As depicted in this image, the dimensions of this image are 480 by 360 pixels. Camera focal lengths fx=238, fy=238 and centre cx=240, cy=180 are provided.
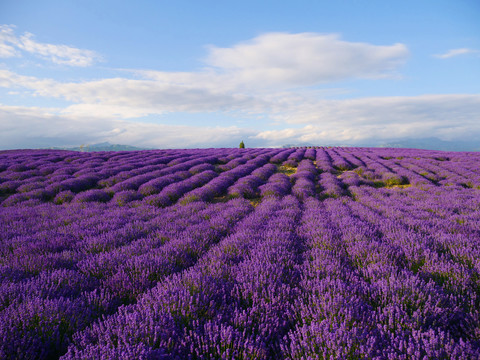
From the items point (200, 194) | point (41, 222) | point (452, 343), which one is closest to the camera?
point (452, 343)

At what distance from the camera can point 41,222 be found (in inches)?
193

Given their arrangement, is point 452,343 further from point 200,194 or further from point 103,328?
point 200,194

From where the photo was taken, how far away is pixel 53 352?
1.69m

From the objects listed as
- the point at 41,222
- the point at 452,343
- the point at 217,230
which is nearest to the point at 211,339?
the point at 452,343

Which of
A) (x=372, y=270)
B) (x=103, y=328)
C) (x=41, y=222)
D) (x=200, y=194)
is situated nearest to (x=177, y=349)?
(x=103, y=328)

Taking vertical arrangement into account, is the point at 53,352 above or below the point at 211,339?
below

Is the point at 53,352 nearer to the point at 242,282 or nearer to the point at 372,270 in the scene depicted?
the point at 242,282

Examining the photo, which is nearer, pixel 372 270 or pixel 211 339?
pixel 211 339

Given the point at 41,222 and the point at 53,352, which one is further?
the point at 41,222

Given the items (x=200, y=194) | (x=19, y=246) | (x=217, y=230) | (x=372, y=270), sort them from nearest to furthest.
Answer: (x=372, y=270) < (x=19, y=246) < (x=217, y=230) < (x=200, y=194)

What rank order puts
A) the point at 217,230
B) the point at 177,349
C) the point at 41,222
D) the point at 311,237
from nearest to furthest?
the point at 177,349 < the point at 311,237 < the point at 217,230 < the point at 41,222

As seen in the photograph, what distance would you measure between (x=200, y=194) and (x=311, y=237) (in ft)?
14.6

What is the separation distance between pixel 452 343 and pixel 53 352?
266cm

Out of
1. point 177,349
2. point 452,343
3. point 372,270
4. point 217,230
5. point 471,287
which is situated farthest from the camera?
point 217,230
